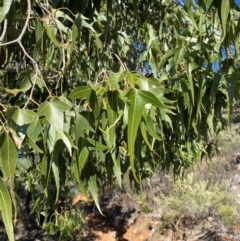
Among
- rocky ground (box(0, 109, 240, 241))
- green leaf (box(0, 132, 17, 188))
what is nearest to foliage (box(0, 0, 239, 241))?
green leaf (box(0, 132, 17, 188))

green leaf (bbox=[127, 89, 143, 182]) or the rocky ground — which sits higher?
green leaf (bbox=[127, 89, 143, 182])

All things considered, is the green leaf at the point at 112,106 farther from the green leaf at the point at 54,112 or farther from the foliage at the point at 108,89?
the green leaf at the point at 54,112

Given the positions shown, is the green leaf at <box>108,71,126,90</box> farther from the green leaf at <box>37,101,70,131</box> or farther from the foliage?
the green leaf at <box>37,101,70,131</box>

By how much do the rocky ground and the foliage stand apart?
228 centimetres

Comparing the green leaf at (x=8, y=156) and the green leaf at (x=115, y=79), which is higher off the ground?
the green leaf at (x=115, y=79)

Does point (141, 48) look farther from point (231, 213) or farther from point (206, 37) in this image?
point (231, 213)

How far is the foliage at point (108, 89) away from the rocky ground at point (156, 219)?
228 cm

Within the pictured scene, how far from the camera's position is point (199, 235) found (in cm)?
428

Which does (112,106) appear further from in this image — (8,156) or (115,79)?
(8,156)

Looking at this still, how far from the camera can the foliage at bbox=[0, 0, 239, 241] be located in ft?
2.38

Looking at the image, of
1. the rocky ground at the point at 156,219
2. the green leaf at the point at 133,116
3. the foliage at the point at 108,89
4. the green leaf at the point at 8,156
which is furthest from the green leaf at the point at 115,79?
the rocky ground at the point at 156,219

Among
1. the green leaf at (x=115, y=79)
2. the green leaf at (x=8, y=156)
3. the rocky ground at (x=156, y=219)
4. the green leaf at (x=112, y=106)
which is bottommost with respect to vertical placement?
the rocky ground at (x=156, y=219)

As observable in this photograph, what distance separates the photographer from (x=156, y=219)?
503 centimetres

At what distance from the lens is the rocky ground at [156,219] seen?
436cm
